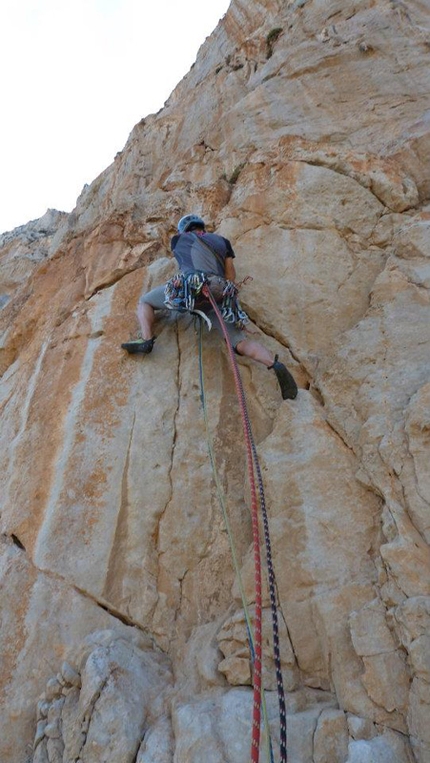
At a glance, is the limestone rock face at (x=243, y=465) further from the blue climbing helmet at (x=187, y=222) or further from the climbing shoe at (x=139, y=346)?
the blue climbing helmet at (x=187, y=222)

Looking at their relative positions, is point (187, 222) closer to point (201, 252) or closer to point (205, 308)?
point (201, 252)

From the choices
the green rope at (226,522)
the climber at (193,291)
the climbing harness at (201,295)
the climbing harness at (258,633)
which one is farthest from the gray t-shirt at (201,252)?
the climbing harness at (258,633)

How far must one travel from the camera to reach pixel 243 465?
13.0 feet

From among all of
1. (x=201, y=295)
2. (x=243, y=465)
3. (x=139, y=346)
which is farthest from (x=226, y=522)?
(x=201, y=295)

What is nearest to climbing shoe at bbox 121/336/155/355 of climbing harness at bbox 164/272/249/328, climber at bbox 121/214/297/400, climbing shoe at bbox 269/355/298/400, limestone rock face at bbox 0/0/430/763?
climber at bbox 121/214/297/400

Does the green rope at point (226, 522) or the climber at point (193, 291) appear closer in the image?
the green rope at point (226, 522)

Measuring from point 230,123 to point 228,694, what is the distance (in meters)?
7.19

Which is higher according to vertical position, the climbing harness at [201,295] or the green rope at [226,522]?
the climbing harness at [201,295]

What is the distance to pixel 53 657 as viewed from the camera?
10.7ft

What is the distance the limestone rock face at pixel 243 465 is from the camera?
2701 millimetres

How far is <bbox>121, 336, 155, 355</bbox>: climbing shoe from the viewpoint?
184 inches

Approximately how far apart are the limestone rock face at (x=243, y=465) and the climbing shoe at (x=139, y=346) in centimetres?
11

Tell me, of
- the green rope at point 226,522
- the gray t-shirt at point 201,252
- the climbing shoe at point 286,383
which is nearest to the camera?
the green rope at point 226,522

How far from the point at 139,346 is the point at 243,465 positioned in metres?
1.53
